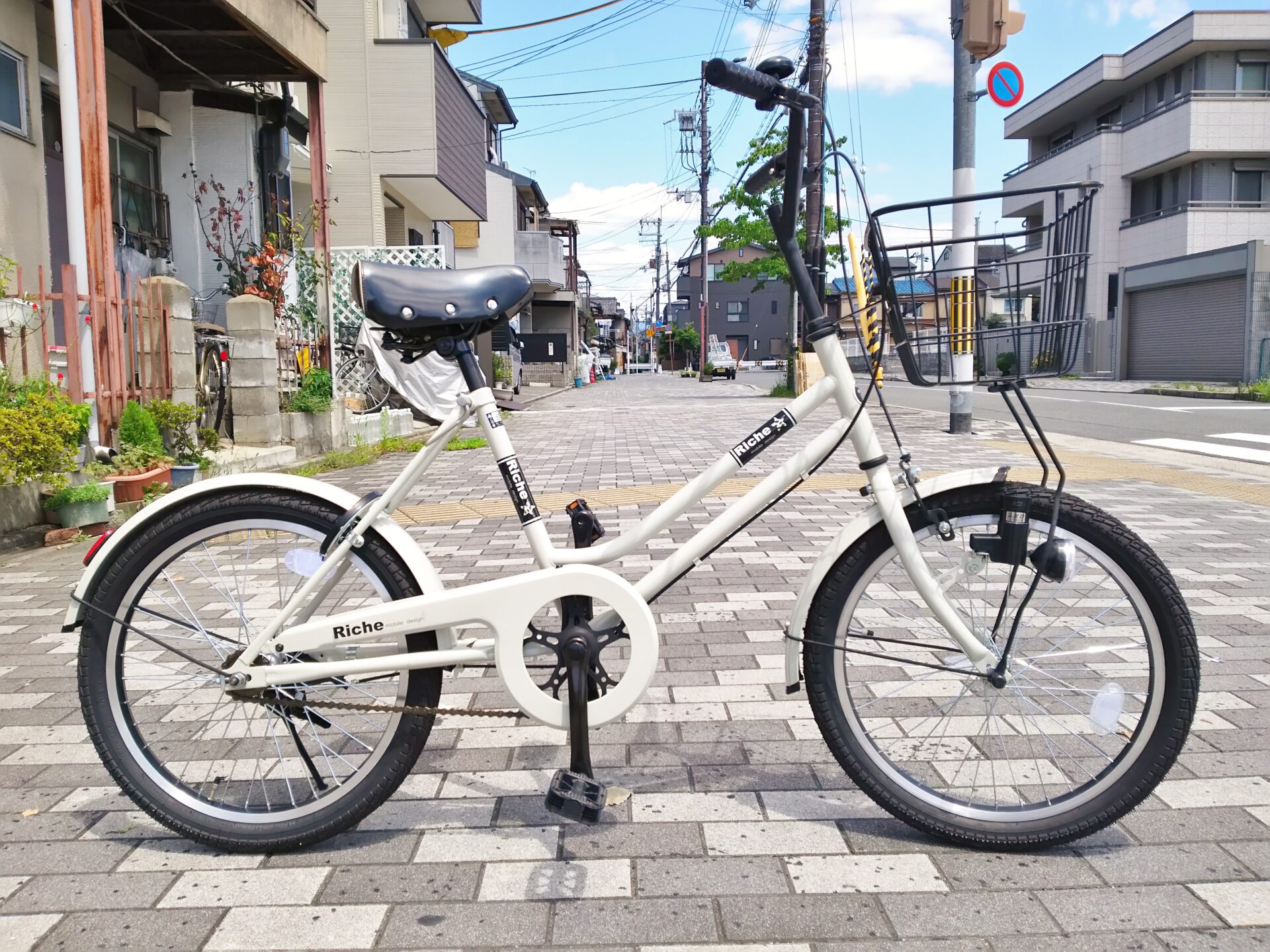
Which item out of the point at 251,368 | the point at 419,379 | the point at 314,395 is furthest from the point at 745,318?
the point at 251,368

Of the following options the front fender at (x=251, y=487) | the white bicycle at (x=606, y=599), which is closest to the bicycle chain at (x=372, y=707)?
the white bicycle at (x=606, y=599)

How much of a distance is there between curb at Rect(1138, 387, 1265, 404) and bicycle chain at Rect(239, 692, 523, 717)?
69.1 feet

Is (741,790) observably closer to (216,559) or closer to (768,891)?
(768,891)

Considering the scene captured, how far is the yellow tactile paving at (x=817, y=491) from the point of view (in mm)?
6988

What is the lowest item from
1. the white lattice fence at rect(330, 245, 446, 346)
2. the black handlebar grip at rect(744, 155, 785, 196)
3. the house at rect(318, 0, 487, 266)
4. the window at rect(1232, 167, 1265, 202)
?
the black handlebar grip at rect(744, 155, 785, 196)

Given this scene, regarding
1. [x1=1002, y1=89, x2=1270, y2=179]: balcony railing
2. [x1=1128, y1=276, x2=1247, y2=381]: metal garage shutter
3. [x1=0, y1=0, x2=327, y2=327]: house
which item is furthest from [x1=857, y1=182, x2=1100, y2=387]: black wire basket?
[x1=1002, y1=89, x2=1270, y2=179]: balcony railing

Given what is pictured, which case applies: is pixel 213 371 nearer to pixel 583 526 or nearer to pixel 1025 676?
pixel 583 526

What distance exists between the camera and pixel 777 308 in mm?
93500

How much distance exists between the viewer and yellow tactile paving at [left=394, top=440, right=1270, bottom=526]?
22.9 ft

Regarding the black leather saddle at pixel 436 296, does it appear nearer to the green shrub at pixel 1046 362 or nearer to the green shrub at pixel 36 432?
the green shrub at pixel 1046 362

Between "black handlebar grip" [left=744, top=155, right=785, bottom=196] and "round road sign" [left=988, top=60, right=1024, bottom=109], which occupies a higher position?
"round road sign" [left=988, top=60, right=1024, bottom=109]

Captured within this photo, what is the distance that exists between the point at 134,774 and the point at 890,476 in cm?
195

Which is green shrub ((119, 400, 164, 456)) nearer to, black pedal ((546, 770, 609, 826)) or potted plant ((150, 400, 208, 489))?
potted plant ((150, 400, 208, 489))

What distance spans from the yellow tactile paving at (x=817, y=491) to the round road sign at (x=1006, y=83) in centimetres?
341
